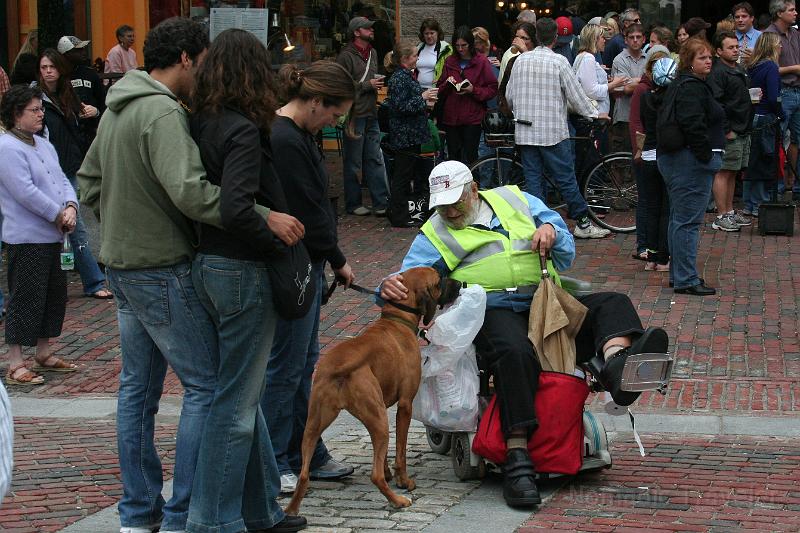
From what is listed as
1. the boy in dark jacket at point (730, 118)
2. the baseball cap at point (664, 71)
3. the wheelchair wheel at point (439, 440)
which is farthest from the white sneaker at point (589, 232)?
the wheelchair wheel at point (439, 440)

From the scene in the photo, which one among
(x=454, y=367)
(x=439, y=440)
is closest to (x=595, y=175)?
(x=439, y=440)

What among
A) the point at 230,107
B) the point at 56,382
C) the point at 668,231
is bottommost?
the point at 56,382

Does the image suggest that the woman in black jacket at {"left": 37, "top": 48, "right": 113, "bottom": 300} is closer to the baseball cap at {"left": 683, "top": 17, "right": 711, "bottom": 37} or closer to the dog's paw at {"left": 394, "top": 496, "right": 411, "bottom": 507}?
the dog's paw at {"left": 394, "top": 496, "right": 411, "bottom": 507}

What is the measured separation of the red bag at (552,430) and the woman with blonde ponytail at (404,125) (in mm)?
7170

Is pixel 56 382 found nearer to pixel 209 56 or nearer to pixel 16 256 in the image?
pixel 16 256

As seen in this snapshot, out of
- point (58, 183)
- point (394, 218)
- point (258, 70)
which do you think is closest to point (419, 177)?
point (394, 218)

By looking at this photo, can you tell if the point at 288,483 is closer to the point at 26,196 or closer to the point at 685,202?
the point at 26,196

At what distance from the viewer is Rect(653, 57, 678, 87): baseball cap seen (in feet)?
32.2

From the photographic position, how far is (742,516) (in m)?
5.13

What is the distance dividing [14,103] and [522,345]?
4011mm

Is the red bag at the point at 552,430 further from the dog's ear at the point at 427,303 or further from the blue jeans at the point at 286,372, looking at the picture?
the blue jeans at the point at 286,372

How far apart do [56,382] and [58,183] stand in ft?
4.28

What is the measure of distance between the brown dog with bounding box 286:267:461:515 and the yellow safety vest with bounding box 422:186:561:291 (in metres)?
0.21

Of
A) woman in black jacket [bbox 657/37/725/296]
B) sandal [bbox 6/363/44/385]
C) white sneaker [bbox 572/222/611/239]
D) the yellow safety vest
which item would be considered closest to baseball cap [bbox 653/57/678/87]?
woman in black jacket [bbox 657/37/725/296]
